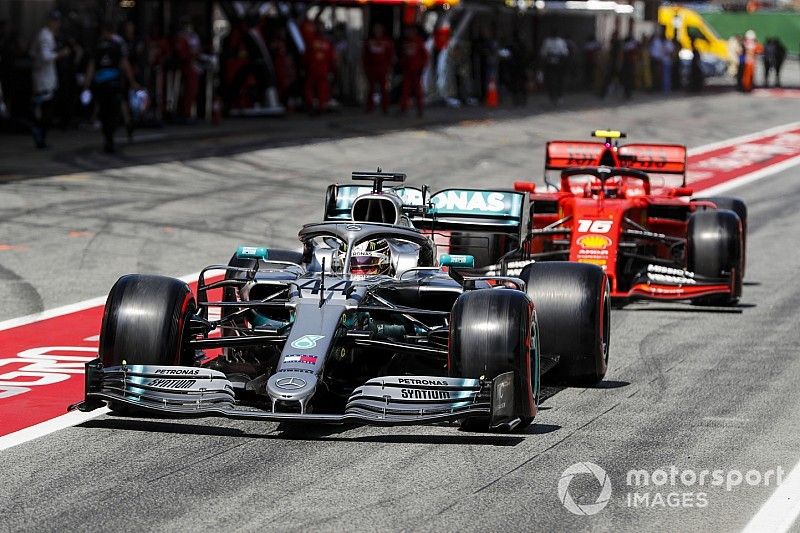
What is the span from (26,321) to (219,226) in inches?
253

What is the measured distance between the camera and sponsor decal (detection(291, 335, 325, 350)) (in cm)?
854

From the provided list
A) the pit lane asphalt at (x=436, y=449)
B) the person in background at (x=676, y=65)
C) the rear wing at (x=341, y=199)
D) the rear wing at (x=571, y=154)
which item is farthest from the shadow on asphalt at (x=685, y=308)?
→ the person in background at (x=676, y=65)

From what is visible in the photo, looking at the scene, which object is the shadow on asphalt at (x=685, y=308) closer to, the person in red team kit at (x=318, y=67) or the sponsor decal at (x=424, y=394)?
the sponsor decal at (x=424, y=394)

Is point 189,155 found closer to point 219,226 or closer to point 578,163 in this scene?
point 219,226

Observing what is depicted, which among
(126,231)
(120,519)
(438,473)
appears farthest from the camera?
(126,231)

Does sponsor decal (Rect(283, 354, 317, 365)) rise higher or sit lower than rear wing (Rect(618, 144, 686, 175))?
lower

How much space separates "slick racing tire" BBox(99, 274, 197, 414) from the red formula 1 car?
14.5 ft

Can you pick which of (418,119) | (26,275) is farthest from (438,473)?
(418,119)

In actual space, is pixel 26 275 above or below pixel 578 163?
below

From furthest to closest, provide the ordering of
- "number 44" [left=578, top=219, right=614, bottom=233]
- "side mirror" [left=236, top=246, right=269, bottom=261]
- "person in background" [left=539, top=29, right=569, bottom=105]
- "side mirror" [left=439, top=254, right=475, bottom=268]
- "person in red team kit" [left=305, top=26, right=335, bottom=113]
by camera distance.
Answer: "person in background" [left=539, top=29, right=569, bottom=105] → "person in red team kit" [left=305, top=26, right=335, bottom=113] → "number 44" [left=578, top=219, right=614, bottom=233] → "side mirror" [left=236, top=246, right=269, bottom=261] → "side mirror" [left=439, top=254, right=475, bottom=268]

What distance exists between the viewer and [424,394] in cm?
825

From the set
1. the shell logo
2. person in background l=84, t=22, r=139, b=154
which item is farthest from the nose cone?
person in background l=84, t=22, r=139, b=154

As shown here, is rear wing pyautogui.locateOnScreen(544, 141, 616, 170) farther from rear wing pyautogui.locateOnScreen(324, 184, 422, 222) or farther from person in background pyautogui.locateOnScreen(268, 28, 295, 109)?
person in background pyautogui.locateOnScreen(268, 28, 295, 109)

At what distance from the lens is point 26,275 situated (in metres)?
14.9
